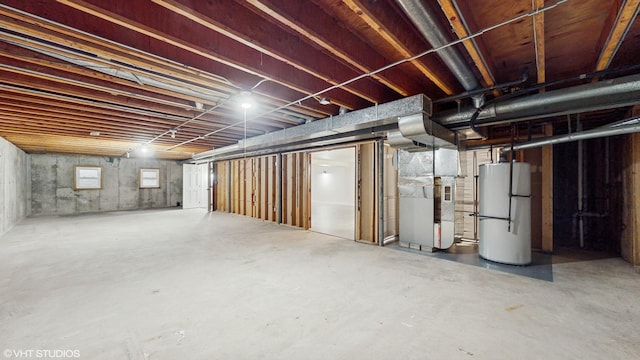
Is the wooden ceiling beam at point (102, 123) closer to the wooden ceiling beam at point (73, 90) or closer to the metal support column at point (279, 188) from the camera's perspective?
the wooden ceiling beam at point (73, 90)

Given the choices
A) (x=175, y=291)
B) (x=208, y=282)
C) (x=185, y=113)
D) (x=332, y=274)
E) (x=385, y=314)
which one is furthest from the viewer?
(x=185, y=113)

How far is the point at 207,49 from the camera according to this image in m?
2.05

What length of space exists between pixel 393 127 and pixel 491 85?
1.30 m

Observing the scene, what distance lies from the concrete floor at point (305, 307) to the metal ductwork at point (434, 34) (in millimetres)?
2170

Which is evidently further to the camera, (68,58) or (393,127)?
(393,127)

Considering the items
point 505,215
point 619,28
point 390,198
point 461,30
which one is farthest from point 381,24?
point 390,198

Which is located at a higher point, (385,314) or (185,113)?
(185,113)

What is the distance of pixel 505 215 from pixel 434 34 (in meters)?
2.81

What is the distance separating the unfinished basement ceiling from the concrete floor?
2.14 m

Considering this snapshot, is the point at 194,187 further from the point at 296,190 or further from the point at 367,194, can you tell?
the point at 367,194

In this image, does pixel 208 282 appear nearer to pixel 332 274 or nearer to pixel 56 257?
pixel 332 274

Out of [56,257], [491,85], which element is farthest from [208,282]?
[491,85]

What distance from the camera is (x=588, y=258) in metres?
3.71

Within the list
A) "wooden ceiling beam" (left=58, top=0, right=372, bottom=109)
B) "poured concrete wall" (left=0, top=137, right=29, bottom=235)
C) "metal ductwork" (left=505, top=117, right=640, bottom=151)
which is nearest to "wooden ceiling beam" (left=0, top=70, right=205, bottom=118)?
"wooden ceiling beam" (left=58, top=0, right=372, bottom=109)
